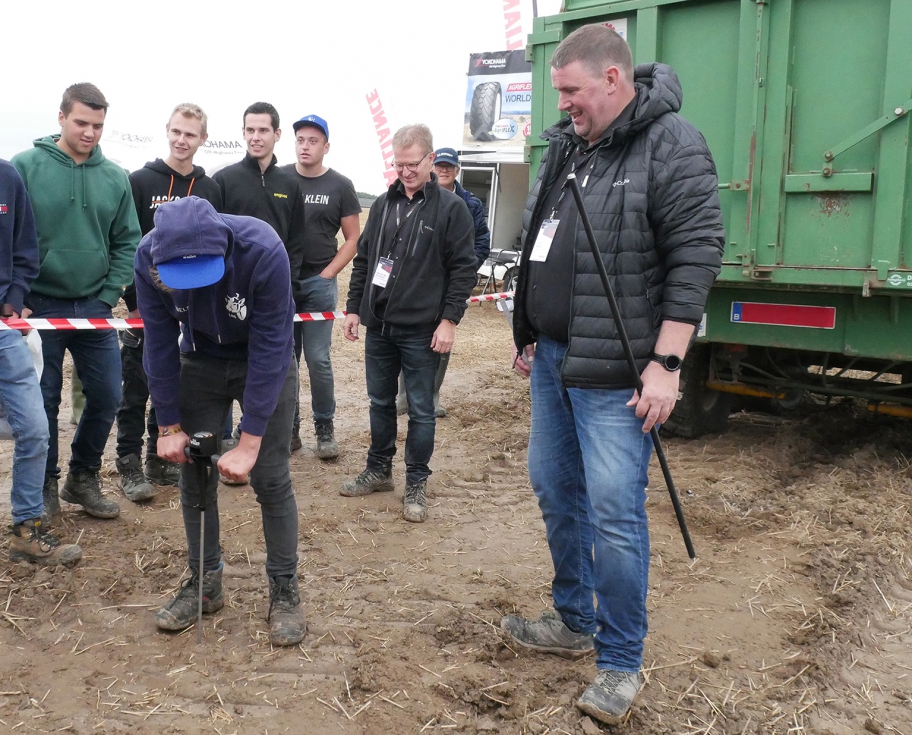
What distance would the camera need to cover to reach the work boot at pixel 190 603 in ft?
11.2

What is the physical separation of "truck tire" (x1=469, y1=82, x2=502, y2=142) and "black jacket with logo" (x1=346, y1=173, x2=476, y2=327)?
43.3ft

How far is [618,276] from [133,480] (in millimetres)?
3393

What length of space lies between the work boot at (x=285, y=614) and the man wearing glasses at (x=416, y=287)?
4.59 ft

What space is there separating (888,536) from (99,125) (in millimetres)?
4575

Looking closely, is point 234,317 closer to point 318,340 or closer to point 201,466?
point 201,466

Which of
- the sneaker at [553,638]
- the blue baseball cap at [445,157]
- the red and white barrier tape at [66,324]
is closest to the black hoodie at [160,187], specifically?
the red and white barrier tape at [66,324]

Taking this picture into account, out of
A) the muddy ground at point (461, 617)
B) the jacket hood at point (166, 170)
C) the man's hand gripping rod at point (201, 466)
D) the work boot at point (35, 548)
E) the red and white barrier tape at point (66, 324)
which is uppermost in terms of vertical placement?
the jacket hood at point (166, 170)

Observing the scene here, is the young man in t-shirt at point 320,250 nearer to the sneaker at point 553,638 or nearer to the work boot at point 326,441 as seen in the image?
the work boot at point 326,441

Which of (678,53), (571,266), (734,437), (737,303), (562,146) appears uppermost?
(678,53)

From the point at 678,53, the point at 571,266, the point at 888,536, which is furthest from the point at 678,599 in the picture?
the point at 678,53

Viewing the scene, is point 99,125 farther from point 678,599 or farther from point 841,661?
point 841,661

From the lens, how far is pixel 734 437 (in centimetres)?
661

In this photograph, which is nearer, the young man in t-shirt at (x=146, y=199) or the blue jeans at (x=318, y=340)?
the young man in t-shirt at (x=146, y=199)

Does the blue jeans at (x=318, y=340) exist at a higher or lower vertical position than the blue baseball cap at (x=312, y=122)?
lower
